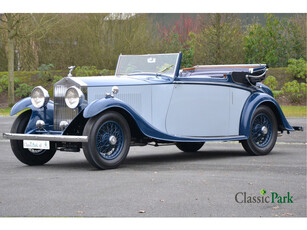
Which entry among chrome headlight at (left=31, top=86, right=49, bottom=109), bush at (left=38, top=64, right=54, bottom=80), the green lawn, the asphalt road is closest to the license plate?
the asphalt road

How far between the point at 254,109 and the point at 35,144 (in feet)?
12.7

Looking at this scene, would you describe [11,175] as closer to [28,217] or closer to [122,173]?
[122,173]

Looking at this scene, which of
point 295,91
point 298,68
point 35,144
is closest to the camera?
point 35,144

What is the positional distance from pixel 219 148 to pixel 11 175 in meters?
4.83

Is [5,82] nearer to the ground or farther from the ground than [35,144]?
farther from the ground

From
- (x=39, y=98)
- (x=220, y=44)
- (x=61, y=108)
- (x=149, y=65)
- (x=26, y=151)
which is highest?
(x=220, y=44)

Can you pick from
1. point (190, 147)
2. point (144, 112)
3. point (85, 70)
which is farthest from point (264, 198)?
point (85, 70)

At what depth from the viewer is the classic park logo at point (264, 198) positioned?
243 inches

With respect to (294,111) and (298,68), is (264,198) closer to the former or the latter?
(294,111)

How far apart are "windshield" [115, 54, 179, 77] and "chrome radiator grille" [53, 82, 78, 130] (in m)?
1.46

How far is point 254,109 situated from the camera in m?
10.4

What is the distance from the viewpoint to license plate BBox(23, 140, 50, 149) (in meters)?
8.49

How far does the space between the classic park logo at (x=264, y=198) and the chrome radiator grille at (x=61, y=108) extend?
337cm

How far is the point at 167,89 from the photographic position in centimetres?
946
